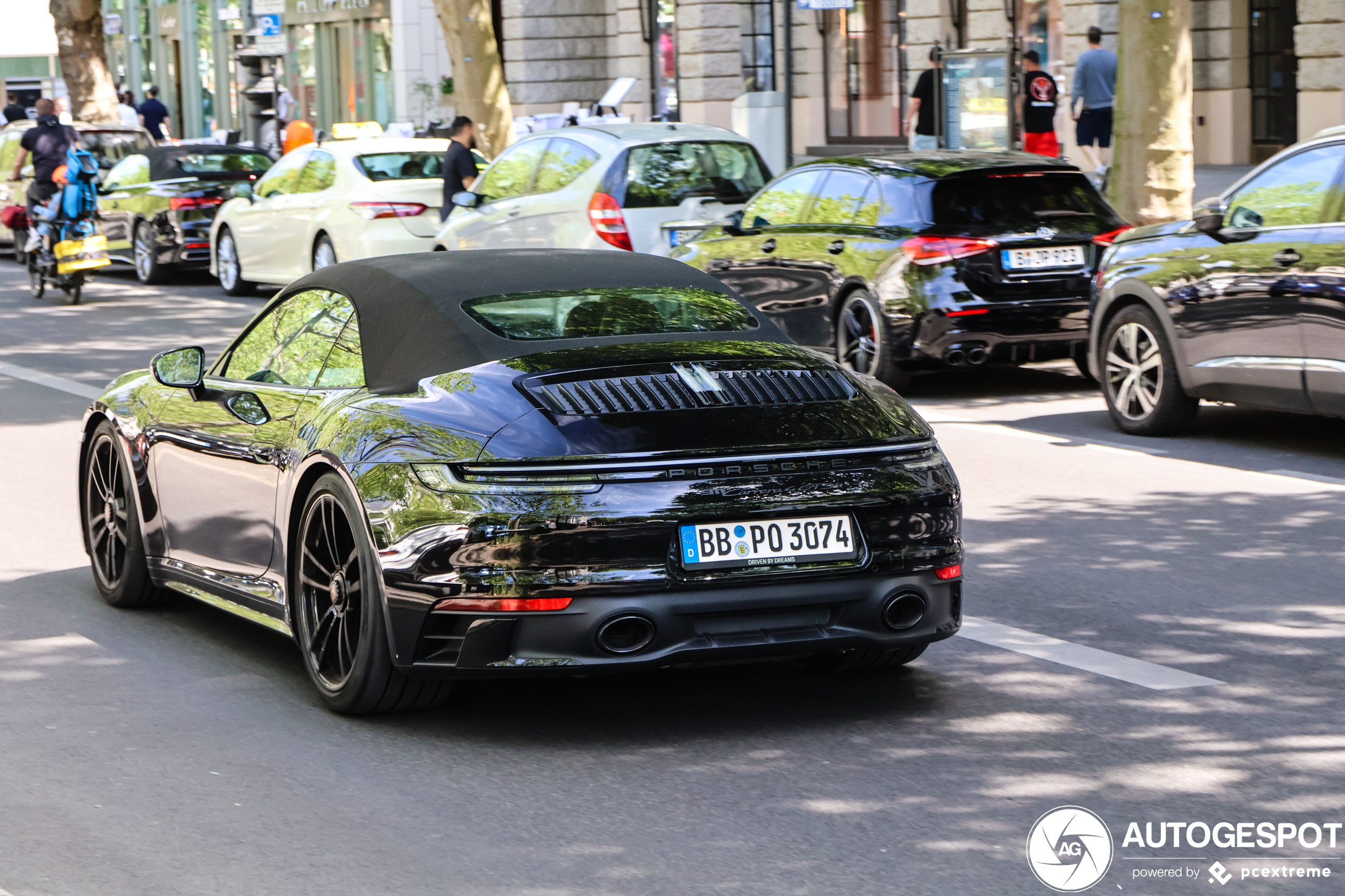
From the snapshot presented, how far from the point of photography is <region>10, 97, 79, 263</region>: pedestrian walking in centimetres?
2133

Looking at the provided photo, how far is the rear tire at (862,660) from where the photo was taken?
6207 millimetres

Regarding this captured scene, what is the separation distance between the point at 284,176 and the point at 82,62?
2145 cm

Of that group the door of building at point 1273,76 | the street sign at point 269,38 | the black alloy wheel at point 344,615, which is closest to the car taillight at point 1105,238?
the black alloy wheel at point 344,615

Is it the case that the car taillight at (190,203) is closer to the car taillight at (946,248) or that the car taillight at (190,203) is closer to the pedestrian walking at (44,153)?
the pedestrian walking at (44,153)

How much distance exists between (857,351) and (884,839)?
28.5 ft

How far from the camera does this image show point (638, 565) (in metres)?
5.26

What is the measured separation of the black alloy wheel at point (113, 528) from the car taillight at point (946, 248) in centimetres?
625

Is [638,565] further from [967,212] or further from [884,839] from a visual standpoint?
[967,212]

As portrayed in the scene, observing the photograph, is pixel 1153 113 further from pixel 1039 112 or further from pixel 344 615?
pixel 344 615

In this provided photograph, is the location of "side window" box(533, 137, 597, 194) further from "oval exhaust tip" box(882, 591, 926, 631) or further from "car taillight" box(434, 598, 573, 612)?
"car taillight" box(434, 598, 573, 612)

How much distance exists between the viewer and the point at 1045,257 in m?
12.8

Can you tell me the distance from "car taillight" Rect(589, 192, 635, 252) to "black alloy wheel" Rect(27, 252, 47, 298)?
7653mm

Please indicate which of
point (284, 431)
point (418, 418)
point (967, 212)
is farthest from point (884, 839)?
point (967, 212)

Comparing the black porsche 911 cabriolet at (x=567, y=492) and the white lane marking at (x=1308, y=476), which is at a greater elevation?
the black porsche 911 cabriolet at (x=567, y=492)
